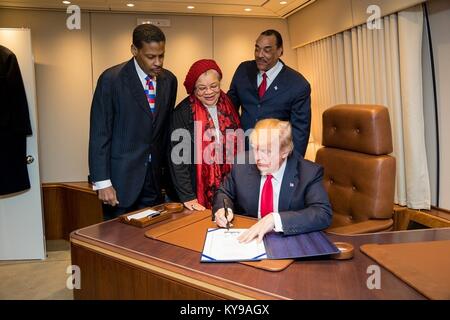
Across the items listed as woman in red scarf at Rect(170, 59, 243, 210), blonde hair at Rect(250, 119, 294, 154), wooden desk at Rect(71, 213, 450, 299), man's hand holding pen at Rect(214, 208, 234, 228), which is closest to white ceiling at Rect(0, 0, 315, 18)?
woman in red scarf at Rect(170, 59, 243, 210)

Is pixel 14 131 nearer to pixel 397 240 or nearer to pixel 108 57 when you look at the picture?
pixel 108 57

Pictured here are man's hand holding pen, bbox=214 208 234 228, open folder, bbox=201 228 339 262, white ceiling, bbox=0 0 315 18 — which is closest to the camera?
open folder, bbox=201 228 339 262

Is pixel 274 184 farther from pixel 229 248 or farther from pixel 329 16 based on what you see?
pixel 329 16

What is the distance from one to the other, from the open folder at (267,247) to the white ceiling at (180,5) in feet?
8.87

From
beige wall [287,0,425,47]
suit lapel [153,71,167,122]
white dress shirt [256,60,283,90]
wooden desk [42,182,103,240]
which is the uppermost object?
beige wall [287,0,425,47]

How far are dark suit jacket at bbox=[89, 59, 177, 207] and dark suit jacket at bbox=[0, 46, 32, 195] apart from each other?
61.1 inches

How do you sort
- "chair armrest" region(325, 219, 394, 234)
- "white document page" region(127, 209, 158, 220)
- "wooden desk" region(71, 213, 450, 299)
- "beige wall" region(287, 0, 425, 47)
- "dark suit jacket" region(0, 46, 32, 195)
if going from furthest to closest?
"dark suit jacket" region(0, 46, 32, 195) → "beige wall" region(287, 0, 425, 47) → "chair armrest" region(325, 219, 394, 234) → "white document page" region(127, 209, 158, 220) → "wooden desk" region(71, 213, 450, 299)

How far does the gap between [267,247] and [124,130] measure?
1.15 metres

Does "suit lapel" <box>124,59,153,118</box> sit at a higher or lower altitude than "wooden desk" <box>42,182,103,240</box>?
higher

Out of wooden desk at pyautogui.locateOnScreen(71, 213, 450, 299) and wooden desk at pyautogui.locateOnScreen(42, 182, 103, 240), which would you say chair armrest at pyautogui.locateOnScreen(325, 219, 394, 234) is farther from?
wooden desk at pyautogui.locateOnScreen(42, 182, 103, 240)

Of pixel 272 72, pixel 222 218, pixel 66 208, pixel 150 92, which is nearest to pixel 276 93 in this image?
pixel 272 72

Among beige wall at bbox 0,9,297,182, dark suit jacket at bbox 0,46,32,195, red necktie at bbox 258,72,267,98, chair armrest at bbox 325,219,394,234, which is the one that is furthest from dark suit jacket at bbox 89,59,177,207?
beige wall at bbox 0,9,297,182

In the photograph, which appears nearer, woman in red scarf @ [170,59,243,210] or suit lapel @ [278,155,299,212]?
suit lapel @ [278,155,299,212]

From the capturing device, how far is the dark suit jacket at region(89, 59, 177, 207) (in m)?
2.10
